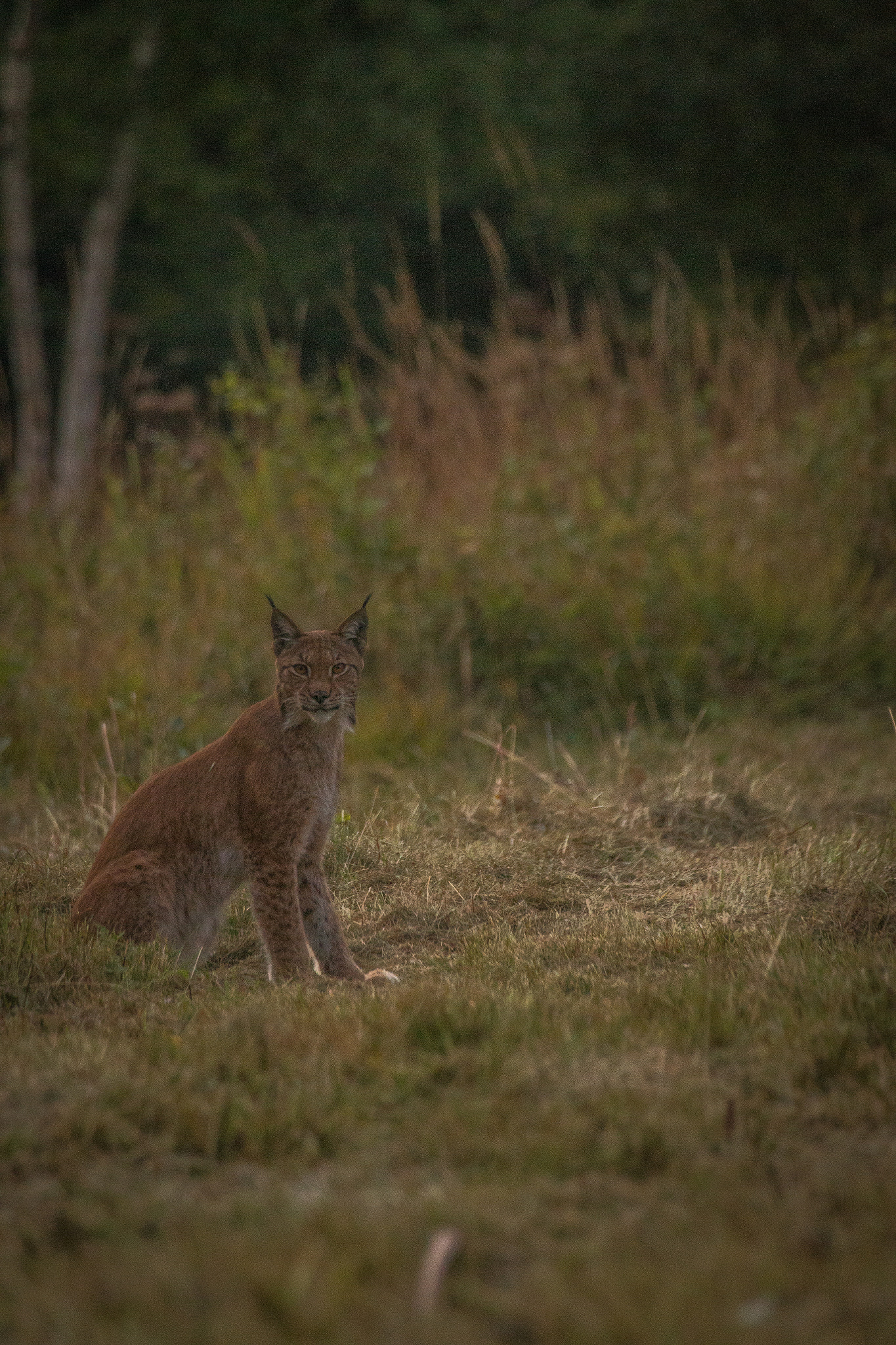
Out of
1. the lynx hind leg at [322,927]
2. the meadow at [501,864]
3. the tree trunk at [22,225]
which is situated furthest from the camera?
the tree trunk at [22,225]

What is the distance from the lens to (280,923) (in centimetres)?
388

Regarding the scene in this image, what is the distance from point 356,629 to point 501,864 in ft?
2.88

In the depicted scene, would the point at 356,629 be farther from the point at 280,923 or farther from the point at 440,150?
the point at 440,150

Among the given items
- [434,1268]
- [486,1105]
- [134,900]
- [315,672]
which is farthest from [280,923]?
[434,1268]

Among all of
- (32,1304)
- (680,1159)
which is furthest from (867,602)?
(32,1304)

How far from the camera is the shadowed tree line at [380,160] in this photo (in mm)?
15023

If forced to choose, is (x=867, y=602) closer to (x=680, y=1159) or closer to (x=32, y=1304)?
(x=680, y=1159)

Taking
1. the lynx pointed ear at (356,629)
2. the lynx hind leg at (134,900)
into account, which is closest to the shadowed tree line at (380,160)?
the lynx pointed ear at (356,629)

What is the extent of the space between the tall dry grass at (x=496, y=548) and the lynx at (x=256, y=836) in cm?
166

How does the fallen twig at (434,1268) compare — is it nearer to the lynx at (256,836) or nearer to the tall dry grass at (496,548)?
the lynx at (256,836)

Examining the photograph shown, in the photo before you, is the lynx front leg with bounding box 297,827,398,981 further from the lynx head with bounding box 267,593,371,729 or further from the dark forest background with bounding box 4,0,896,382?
the dark forest background with bounding box 4,0,896,382

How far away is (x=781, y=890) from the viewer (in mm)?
4055

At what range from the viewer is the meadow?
211cm

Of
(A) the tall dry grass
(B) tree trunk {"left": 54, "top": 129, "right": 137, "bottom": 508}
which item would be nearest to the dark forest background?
(B) tree trunk {"left": 54, "top": 129, "right": 137, "bottom": 508}
